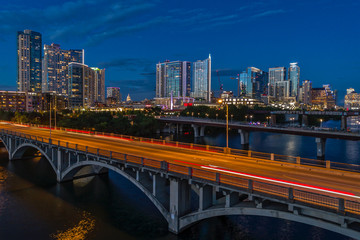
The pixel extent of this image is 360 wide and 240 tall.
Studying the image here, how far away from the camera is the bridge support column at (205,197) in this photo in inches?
847

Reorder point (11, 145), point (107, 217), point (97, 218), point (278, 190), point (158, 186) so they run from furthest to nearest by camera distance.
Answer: point (11, 145) < point (107, 217) < point (97, 218) < point (158, 186) < point (278, 190)

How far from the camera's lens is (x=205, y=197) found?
2188 cm

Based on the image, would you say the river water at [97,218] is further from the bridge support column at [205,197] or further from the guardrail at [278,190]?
the guardrail at [278,190]

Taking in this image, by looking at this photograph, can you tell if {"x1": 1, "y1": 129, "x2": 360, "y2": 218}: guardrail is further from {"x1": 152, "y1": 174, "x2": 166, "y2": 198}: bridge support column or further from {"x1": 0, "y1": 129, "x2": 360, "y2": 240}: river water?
{"x1": 0, "y1": 129, "x2": 360, "y2": 240}: river water

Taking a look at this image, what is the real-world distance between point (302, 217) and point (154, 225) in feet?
59.5

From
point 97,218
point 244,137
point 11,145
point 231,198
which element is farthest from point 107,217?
point 244,137

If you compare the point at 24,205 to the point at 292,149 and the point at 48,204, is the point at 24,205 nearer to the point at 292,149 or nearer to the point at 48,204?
the point at 48,204

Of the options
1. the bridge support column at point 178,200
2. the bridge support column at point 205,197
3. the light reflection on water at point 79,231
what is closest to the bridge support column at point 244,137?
the light reflection on water at point 79,231

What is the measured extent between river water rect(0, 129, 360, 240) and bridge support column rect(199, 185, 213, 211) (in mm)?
5702

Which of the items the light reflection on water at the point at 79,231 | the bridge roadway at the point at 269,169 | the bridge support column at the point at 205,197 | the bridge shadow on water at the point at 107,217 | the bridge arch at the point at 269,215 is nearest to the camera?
the bridge arch at the point at 269,215

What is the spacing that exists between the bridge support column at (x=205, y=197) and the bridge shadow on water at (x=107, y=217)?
5632mm

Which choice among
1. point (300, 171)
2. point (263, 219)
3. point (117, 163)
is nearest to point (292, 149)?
point (263, 219)

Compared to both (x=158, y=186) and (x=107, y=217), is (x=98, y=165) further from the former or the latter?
(x=158, y=186)

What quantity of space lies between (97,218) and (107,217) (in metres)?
1.18
